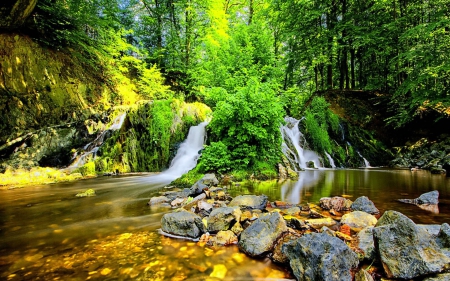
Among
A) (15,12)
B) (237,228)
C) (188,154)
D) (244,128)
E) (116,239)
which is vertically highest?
(15,12)

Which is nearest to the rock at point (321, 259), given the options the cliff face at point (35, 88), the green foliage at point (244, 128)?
the green foliage at point (244, 128)

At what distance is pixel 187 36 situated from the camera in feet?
70.1

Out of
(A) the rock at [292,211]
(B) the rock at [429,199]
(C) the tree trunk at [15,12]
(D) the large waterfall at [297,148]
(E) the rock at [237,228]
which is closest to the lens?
(E) the rock at [237,228]

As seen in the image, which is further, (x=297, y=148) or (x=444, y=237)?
(x=297, y=148)

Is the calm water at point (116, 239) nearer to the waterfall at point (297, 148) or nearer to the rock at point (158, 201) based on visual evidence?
the rock at point (158, 201)

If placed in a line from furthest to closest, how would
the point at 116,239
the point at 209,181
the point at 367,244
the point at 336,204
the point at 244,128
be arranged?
the point at 244,128 → the point at 209,181 → the point at 336,204 → the point at 116,239 → the point at 367,244

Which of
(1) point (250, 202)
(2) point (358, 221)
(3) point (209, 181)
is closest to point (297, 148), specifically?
(3) point (209, 181)

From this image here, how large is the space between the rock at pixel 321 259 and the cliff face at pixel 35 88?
13.3 meters

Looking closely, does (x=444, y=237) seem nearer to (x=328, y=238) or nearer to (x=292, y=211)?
(x=328, y=238)

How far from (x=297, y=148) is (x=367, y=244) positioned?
1091 cm

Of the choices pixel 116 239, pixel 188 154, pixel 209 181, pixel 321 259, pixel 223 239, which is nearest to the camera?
pixel 321 259

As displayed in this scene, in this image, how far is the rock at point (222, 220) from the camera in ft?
13.0

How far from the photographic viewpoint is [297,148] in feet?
45.0

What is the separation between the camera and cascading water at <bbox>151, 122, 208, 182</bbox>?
1081 cm
